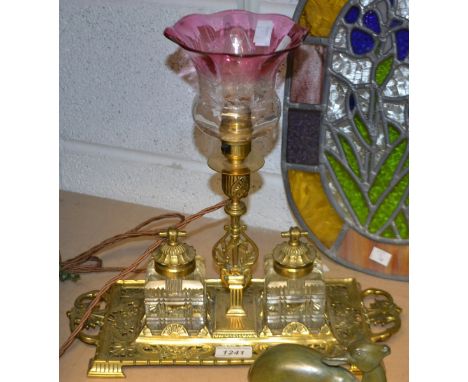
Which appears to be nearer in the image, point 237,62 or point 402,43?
point 237,62

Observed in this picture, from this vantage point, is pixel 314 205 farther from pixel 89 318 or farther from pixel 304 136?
pixel 89 318

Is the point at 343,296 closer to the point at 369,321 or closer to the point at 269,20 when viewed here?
the point at 369,321

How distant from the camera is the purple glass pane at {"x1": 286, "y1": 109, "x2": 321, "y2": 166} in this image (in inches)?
41.9

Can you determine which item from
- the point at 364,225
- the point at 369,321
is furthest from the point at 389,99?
the point at 369,321

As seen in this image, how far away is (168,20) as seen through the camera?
1.15 metres

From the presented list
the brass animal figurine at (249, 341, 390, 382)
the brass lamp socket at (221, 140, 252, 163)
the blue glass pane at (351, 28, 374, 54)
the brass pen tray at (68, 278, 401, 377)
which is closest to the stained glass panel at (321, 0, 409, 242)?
the blue glass pane at (351, 28, 374, 54)

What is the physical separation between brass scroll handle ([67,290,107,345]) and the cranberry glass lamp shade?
0.95ft

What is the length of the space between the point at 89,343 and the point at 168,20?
474 millimetres

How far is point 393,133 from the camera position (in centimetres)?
104

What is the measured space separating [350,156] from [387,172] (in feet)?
0.18

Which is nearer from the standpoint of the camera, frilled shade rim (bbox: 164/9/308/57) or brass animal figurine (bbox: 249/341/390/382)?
brass animal figurine (bbox: 249/341/390/382)

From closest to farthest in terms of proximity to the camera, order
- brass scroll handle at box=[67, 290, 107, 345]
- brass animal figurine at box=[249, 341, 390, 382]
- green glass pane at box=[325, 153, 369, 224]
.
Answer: brass animal figurine at box=[249, 341, 390, 382] < brass scroll handle at box=[67, 290, 107, 345] < green glass pane at box=[325, 153, 369, 224]

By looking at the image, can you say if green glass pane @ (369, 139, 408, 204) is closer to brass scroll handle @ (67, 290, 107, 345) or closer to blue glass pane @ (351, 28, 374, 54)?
blue glass pane @ (351, 28, 374, 54)

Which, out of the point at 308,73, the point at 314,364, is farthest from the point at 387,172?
the point at 314,364
